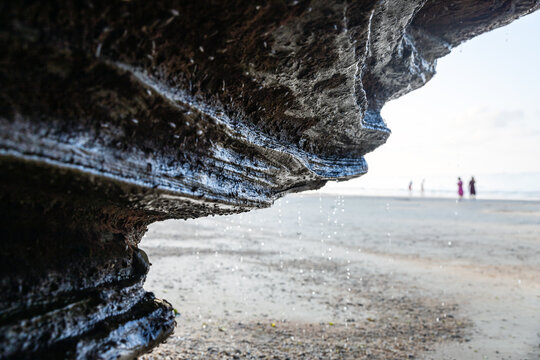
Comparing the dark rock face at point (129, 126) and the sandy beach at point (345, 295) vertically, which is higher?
the dark rock face at point (129, 126)

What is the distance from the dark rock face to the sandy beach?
1.85 metres

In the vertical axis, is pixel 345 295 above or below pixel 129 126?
below

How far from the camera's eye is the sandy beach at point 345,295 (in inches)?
134

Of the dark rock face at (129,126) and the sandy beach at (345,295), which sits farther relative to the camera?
the sandy beach at (345,295)

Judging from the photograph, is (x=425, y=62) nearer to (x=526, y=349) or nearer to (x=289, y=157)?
(x=289, y=157)

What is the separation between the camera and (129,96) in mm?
1242

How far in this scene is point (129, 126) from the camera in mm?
1301

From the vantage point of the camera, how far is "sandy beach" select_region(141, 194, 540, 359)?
3410 millimetres

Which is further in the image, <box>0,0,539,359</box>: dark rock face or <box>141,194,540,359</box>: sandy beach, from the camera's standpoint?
<box>141,194,540,359</box>: sandy beach

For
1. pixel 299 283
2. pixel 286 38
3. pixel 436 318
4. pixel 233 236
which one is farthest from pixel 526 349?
pixel 233 236

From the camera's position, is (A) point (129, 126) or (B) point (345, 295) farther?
(B) point (345, 295)

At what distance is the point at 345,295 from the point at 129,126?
13.7 ft

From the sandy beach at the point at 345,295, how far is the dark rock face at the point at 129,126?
6.07 ft

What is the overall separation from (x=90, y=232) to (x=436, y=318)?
12.7 ft
